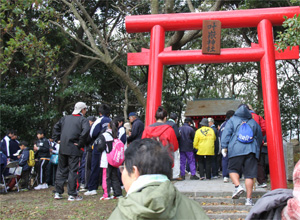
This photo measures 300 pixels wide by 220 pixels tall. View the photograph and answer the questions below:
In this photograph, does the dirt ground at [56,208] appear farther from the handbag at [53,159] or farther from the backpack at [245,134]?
the handbag at [53,159]

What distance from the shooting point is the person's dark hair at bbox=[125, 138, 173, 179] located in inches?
73.0

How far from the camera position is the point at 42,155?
9.80 meters

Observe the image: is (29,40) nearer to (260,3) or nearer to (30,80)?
(30,80)

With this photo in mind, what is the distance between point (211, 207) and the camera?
5672 millimetres

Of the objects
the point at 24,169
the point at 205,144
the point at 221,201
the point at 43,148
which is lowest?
the point at 221,201

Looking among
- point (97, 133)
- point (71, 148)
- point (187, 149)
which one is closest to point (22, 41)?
point (97, 133)

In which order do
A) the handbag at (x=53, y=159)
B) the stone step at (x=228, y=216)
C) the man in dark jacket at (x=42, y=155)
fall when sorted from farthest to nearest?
the handbag at (x=53, y=159), the man in dark jacket at (x=42, y=155), the stone step at (x=228, y=216)

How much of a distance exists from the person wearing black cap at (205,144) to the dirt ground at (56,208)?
10.4 feet

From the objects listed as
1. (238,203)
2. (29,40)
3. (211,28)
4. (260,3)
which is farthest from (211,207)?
(260,3)

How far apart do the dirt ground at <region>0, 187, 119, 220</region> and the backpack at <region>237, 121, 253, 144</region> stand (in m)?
2.54

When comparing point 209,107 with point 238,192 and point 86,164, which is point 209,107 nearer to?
point 86,164

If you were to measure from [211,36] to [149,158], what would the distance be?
20.1 feet

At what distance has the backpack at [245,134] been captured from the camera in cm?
562

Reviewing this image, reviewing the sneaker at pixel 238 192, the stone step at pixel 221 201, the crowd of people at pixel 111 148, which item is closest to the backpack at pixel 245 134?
the crowd of people at pixel 111 148
